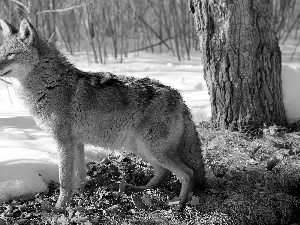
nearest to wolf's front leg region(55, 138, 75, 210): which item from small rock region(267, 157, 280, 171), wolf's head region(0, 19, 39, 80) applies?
wolf's head region(0, 19, 39, 80)

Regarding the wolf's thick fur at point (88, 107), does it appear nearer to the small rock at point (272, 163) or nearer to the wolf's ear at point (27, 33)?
the wolf's ear at point (27, 33)

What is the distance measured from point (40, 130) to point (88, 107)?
2019 millimetres

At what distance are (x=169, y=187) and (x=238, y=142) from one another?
49.8 inches

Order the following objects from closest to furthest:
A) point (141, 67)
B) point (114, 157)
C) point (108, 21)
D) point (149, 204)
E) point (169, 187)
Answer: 1. point (149, 204)
2. point (169, 187)
3. point (114, 157)
4. point (141, 67)
5. point (108, 21)

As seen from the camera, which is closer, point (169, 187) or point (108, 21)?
point (169, 187)

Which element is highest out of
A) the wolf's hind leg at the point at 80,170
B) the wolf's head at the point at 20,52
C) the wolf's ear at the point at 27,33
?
the wolf's ear at the point at 27,33

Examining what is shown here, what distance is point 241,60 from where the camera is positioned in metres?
5.30

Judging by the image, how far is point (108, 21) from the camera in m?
10.1

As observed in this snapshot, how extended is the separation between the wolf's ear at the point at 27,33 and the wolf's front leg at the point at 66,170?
0.81 meters

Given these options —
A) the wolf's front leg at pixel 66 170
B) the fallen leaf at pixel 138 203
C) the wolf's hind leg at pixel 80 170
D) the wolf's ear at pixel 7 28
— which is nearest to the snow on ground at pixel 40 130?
the wolf's hind leg at pixel 80 170

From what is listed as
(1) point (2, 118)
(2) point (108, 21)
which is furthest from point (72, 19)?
(1) point (2, 118)

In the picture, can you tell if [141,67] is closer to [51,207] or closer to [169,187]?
[169,187]

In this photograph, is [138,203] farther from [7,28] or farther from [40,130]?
[40,130]

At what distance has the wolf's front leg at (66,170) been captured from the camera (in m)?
3.77
